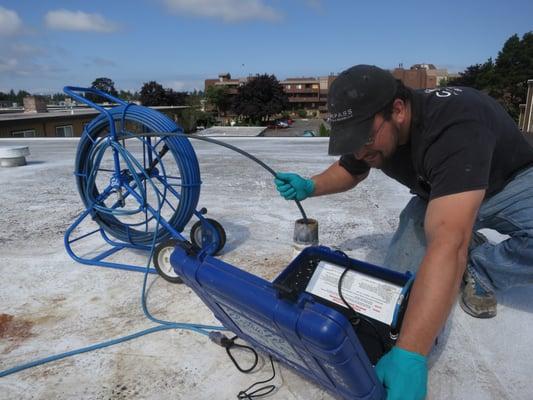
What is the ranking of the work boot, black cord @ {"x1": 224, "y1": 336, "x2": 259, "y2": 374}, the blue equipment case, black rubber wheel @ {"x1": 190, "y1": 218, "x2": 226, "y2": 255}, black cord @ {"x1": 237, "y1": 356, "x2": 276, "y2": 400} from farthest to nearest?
black rubber wheel @ {"x1": 190, "y1": 218, "x2": 226, "y2": 255} → the work boot → black cord @ {"x1": 224, "y1": 336, "x2": 259, "y2": 374} → black cord @ {"x1": 237, "y1": 356, "x2": 276, "y2": 400} → the blue equipment case

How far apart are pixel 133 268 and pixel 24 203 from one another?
80.2 inches

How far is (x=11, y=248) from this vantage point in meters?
2.69

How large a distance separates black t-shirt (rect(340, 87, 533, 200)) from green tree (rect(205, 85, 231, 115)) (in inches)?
2042

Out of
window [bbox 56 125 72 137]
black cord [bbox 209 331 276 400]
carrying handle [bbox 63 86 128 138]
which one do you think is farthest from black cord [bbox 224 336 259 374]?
window [bbox 56 125 72 137]

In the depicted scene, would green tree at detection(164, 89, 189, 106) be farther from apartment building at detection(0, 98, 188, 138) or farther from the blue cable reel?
the blue cable reel

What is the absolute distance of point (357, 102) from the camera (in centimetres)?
137

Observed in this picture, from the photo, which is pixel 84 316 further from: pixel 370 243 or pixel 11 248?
pixel 370 243

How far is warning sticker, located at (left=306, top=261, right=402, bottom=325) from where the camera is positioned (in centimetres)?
150

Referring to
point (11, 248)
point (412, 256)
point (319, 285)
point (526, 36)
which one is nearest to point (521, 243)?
point (412, 256)

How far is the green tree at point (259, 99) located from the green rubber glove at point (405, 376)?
4331 centimetres

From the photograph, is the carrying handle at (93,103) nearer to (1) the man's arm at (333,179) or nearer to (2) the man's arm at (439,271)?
(1) the man's arm at (333,179)

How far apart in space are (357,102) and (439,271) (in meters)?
0.61

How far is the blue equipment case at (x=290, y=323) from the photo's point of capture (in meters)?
0.96

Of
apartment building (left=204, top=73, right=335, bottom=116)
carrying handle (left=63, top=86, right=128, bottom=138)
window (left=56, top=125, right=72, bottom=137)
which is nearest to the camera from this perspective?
carrying handle (left=63, top=86, right=128, bottom=138)
